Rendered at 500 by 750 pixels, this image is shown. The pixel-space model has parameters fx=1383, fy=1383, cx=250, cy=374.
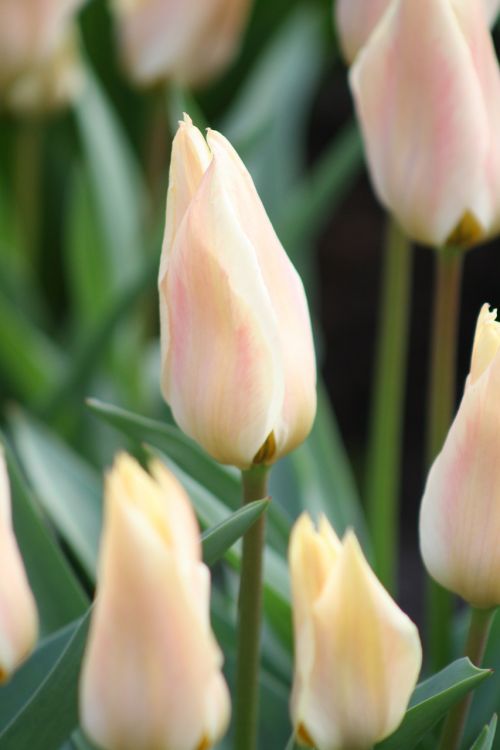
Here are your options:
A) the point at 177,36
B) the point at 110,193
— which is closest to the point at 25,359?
the point at 110,193

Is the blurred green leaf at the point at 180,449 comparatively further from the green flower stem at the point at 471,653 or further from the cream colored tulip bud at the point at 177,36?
the cream colored tulip bud at the point at 177,36

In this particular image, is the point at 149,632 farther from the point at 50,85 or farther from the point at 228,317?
the point at 50,85

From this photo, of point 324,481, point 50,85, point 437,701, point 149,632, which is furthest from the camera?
point 50,85

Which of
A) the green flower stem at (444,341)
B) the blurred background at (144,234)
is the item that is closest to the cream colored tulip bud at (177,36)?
the blurred background at (144,234)

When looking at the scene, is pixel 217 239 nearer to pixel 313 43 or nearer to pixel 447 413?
pixel 447 413

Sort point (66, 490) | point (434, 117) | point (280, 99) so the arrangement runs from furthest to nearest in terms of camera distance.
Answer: point (280, 99) → point (66, 490) → point (434, 117)

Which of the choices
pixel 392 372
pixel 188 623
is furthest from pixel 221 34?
pixel 188 623

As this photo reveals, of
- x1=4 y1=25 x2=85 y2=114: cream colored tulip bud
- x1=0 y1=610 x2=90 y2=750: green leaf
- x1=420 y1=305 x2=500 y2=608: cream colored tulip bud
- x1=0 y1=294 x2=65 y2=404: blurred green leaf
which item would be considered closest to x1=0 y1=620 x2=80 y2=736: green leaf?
x1=0 y1=610 x2=90 y2=750: green leaf
